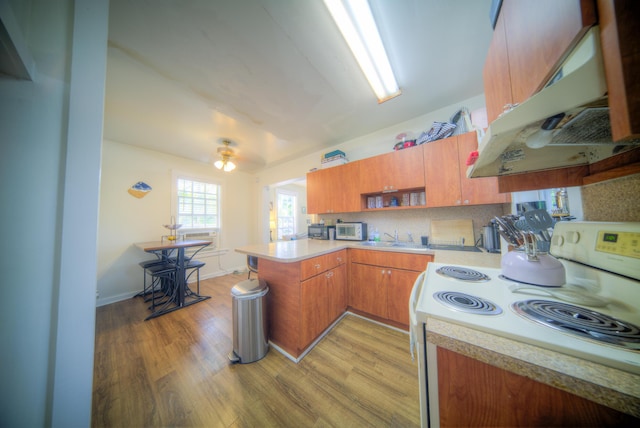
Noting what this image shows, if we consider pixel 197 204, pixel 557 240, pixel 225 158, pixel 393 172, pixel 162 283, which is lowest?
pixel 162 283

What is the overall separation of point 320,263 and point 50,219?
154 centimetres

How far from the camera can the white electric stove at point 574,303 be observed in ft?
1.37

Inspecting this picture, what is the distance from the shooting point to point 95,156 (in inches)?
27.5

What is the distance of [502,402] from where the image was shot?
44 cm

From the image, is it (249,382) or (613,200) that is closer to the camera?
(613,200)

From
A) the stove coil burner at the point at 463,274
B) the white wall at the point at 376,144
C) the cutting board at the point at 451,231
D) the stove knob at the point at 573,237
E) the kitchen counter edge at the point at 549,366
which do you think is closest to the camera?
the kitchen counter edge at the point at 549,366

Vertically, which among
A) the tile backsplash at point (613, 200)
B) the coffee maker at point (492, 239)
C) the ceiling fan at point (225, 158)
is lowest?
the coffee maker at point (492, 239)

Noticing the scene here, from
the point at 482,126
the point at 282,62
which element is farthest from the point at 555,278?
the point at 282,62

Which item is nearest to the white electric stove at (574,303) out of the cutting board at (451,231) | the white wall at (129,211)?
the cutting board at (451,231)

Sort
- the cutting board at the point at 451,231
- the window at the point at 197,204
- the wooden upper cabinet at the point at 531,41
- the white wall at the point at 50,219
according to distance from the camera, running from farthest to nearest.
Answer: the window at the point at 197,204, the cutting board at the point at 451,231, the white wall at the point at 50,219, the wooden upper cabinet at the point at 531,41

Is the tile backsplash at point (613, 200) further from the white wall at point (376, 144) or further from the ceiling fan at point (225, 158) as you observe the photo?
the ceiling fan at point (225, 158)

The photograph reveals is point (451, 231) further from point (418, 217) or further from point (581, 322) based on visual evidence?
point (581, 322)

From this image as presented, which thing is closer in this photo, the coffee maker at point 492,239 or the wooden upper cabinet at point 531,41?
the wooden upper cabinet at point 531,41

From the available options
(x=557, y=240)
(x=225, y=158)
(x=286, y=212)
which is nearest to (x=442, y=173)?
(x=557, y=240)
